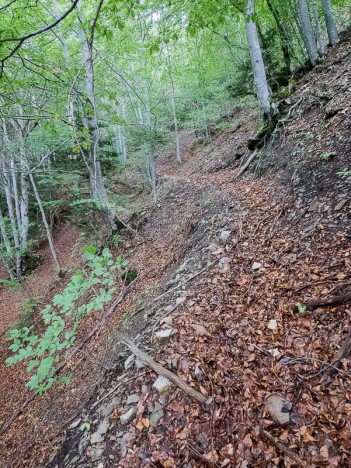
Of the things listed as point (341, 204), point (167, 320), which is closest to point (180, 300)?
point (167, 320)

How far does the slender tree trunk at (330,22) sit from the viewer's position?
908 cm

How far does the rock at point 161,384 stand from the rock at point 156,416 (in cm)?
19

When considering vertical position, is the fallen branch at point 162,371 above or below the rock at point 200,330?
below

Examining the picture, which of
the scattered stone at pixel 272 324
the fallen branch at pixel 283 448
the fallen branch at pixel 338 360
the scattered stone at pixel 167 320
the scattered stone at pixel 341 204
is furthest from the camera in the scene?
the scattered stone at pixel 341 204

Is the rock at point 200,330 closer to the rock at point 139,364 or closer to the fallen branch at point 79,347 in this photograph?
the rock at point 139,364

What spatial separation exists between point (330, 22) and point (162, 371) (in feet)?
41.3

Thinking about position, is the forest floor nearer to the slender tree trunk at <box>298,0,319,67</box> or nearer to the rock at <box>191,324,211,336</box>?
the rock at <box>191,324,211,336</box>

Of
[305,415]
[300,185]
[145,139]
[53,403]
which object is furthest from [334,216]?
[145,139]

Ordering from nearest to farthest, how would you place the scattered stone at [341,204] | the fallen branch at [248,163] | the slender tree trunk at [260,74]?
the scattered stone at [341,204]
the slender tree trunk at [260,74]
the fallen branch at [248,163]

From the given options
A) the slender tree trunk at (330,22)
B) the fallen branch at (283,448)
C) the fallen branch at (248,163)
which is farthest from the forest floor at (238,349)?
the slender tree trunk at (330,22)

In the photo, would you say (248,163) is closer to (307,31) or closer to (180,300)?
(180,300)

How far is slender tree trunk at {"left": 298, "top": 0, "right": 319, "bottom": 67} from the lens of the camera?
8.77m

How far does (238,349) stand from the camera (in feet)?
9.37

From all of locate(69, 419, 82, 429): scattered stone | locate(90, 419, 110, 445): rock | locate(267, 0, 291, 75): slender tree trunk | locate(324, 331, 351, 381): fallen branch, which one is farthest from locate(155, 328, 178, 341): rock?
locate(267, 0, 291, 75): slender tree trunk
